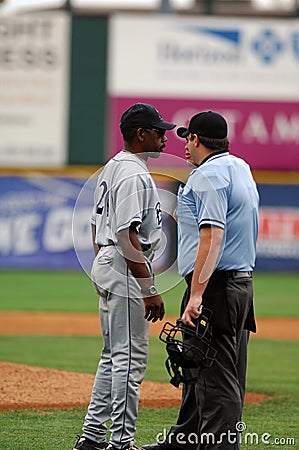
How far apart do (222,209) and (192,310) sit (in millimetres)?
523

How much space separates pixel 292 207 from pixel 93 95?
16.7 feet

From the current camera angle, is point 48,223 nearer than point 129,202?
No

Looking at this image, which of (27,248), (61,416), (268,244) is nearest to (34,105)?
(27,248)

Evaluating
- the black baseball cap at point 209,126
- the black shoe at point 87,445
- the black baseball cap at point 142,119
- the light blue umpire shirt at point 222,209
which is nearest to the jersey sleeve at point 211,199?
the light blue umpire shirt at point 222,209

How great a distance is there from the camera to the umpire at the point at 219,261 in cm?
473

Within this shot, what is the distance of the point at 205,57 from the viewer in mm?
22391

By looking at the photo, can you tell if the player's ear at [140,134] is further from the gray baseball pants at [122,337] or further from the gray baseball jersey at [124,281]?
the gray baseball pants at [122,337]

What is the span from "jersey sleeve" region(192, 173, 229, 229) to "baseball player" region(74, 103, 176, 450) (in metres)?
0.35

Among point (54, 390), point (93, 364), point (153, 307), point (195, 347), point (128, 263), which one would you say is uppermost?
point (128, 263)

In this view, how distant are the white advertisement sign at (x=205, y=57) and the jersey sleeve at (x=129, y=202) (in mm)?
17098

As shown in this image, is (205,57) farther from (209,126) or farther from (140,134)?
(209,126)

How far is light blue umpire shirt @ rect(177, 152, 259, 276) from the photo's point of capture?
15.8ft

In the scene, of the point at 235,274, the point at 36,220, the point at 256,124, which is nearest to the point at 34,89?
the point at 36,220

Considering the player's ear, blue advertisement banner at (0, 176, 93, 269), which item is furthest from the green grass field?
blue advertisement banner at (0, 176, 93, 269)
